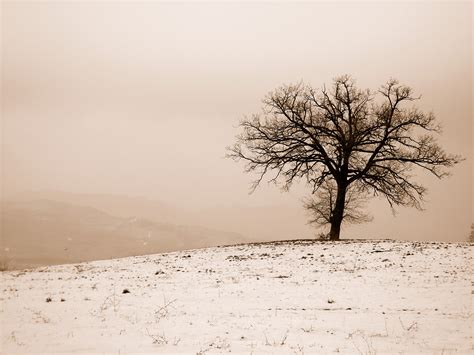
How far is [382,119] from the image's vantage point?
25.7 m

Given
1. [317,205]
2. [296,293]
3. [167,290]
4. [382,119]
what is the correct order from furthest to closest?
1. [317,205]
2. [382,119]
3. [167,290]
4. [296,293]

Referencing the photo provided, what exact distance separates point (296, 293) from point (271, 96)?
17.3 m

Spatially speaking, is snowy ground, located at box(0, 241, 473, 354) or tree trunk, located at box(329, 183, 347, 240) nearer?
snowy ground, located at box(0, 241, 473, 354)

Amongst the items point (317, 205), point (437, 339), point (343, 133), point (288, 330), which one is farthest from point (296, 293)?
point (317, 205)

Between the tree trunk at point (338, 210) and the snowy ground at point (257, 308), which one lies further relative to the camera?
the tree trunk at point (338, 210)

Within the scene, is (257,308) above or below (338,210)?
below

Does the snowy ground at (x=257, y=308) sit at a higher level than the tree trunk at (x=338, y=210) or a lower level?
lower

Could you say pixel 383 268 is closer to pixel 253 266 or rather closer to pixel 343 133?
pixel 253 266

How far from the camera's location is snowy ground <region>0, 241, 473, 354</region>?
24.5ft

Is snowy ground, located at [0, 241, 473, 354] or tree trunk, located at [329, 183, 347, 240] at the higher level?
tree trunk, located at [329, 183, 347, 240]

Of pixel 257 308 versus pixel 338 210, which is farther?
pixel 338 210

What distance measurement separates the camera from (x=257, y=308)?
10.0 meters

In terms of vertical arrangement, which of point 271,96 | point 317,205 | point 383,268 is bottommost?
point 383,268

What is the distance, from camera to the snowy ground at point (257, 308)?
7469 millimetres
